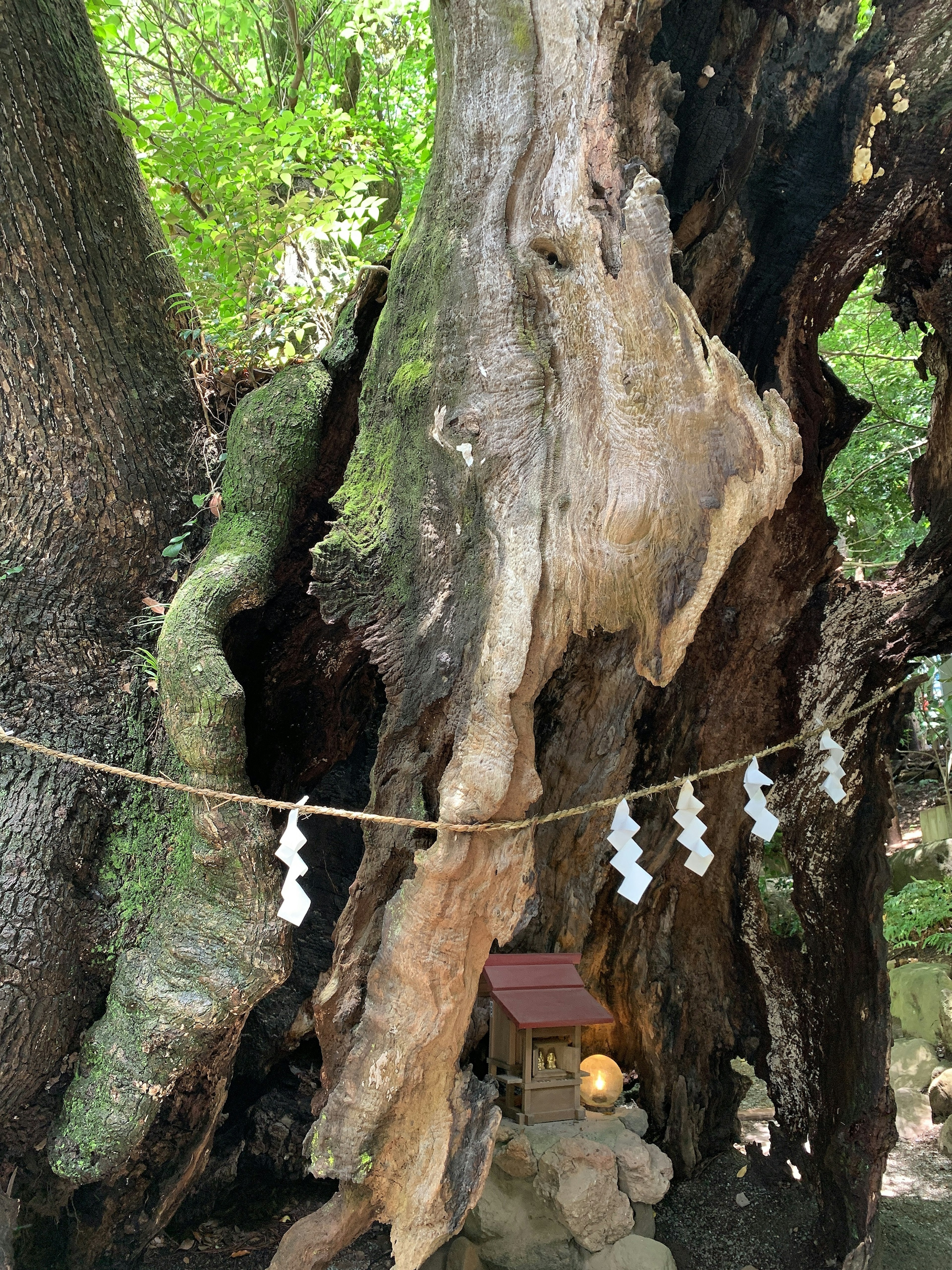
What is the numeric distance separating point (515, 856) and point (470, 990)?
41 cm

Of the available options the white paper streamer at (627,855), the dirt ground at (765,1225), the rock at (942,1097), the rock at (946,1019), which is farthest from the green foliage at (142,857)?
the rock at (946,1019)

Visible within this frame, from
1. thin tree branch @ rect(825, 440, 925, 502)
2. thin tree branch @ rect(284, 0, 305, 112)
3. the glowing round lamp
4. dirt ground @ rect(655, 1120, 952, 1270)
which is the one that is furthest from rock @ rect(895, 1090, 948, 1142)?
thin tree branch @ rect(284, 0, 305, 112)

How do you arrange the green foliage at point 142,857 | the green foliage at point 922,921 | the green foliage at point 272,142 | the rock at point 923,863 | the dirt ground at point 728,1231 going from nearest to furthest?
the green foliage at point 142,857
the dirt ground at point 728,1231
the green foliage at point 272,142
the green foliage at point 922,921
the rock at point 923,863

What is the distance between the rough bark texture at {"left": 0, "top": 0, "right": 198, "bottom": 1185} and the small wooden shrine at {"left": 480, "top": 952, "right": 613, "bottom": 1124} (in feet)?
5.04

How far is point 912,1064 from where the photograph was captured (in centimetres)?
568

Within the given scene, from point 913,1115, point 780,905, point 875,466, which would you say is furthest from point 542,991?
point 875,466

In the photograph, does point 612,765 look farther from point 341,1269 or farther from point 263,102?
point 263,102

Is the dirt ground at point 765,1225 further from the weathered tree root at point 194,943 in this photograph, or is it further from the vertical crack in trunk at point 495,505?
the weathered tree root at point 194,943

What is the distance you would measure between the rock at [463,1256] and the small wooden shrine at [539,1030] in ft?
1.47

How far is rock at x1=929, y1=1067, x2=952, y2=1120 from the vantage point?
5.17 m

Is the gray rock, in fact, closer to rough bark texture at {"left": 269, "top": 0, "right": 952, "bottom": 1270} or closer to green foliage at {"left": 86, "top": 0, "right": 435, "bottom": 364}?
rough bark texture at {"left": 269, "top": 0, "right": 952, "bottom": 1270}

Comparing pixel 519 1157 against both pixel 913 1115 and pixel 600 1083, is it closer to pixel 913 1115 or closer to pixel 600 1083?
pixel 600 1083

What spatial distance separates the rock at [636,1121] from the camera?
3.80m

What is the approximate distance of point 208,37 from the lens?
20.7ft
